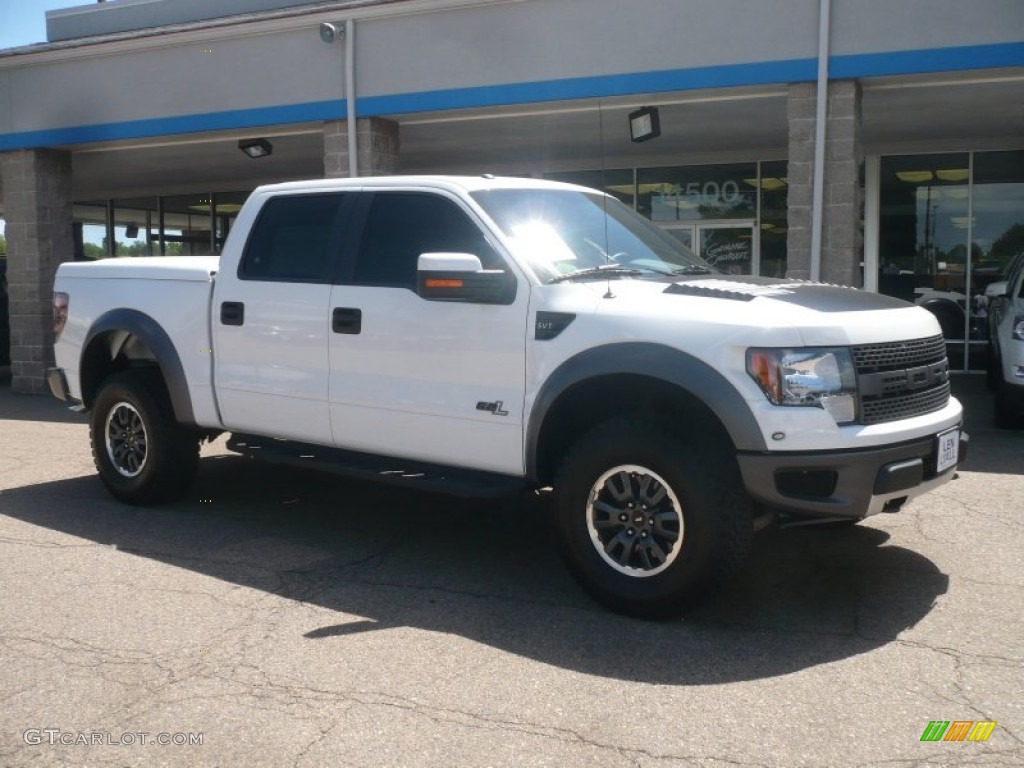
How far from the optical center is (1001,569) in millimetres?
5246

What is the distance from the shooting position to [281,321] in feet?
19.2

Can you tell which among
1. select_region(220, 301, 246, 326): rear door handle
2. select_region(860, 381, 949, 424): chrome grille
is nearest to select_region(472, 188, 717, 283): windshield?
select_region(860, 381, 949, 424): chrome grille

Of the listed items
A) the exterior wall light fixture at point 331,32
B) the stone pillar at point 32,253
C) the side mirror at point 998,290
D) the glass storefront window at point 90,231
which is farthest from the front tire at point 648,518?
the glass storefront window at point 90,231

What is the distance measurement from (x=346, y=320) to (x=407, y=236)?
56 cm

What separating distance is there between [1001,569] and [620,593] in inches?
83.6

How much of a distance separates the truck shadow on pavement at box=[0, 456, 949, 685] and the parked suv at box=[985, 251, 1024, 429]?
4.11 m

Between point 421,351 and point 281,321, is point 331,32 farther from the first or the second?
point 421,351

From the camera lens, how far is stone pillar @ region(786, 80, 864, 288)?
9727 mm

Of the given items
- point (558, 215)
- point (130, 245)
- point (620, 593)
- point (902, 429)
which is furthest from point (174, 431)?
point (130, 245)

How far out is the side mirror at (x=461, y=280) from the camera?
480 cm

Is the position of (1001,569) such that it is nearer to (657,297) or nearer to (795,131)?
(657,297)

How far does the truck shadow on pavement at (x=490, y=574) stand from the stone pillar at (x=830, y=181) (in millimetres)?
4412

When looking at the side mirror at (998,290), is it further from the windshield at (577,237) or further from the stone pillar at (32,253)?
the stone pillar at (32,253)

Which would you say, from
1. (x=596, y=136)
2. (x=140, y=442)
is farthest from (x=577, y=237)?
(x=596, y=136)
